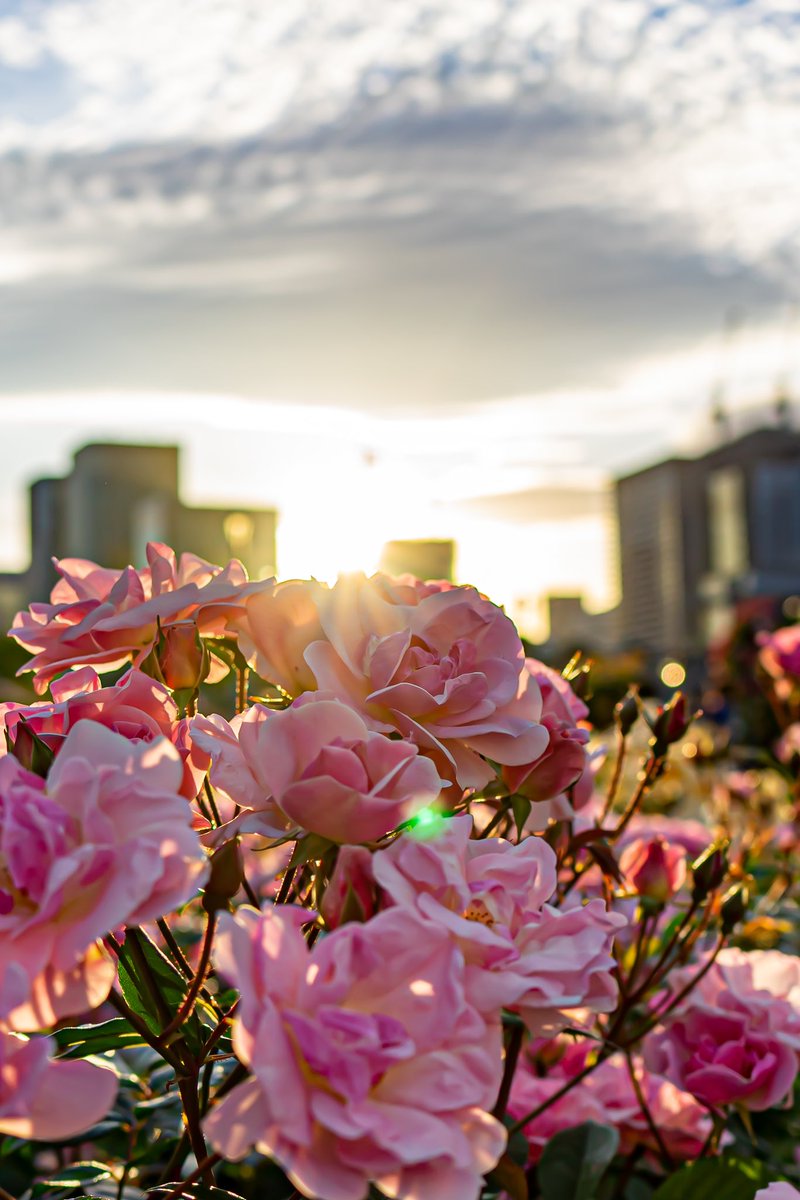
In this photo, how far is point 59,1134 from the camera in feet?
1.33

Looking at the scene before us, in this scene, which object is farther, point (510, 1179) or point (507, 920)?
point (510, 1179)

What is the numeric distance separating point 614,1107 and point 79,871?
0.70 metres

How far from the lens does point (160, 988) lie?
587mm

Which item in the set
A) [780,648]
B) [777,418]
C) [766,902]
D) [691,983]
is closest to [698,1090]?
[691,983]

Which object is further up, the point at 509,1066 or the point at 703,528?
the point at 703,528

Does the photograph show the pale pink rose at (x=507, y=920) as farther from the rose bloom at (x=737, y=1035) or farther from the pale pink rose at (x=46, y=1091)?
the rose bloom at (x=737, y=1035)

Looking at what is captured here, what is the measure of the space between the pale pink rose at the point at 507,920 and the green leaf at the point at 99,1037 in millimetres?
212

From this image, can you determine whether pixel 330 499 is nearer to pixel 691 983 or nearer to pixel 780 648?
pixel 691 983

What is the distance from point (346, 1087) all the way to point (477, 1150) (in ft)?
0.19

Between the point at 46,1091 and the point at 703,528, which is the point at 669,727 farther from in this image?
the point at 703,528

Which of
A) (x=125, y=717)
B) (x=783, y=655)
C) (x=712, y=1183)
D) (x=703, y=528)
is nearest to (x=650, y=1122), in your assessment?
(x=712, y=1183)

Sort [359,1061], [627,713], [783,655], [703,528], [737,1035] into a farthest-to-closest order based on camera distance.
A: [703,528] < [783,655] < [627,713] < [737,1035] < [359,1061]

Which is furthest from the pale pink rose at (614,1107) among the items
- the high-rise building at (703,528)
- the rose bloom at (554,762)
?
the high-rise building at (703,528)

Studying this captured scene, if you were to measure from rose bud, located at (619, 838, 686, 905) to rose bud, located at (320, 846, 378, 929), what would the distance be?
1.83ft
